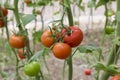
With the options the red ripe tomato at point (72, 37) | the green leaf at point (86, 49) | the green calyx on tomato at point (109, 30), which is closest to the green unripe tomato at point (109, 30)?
the green calyx on tomato at point (109, 30)

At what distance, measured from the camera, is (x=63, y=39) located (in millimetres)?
992

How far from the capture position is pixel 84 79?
319 cm

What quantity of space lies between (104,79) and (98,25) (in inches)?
→ 144

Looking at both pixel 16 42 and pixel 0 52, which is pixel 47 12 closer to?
pixel 0 52

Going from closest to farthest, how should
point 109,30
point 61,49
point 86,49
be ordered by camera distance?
1. point 61,49
2. point 86,49
3. point 109,30

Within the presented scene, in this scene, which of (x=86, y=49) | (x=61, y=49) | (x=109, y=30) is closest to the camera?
(x=61, y=49)

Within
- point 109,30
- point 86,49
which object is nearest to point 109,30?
point 109,30

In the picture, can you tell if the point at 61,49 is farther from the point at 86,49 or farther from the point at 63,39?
the point at 86,49

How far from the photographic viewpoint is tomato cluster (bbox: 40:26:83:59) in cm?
97

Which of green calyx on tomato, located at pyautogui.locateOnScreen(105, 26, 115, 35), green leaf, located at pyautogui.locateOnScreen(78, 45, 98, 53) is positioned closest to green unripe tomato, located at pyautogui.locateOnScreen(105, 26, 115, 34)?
green calyx on tomato, located at pyautogui.locateOnScreen(105, 26, 115, 35)

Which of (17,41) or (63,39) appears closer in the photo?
(63,39)

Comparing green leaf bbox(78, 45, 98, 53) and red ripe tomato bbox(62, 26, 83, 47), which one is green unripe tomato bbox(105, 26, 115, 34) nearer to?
green leaf bbox(78, 45, 98, 53)

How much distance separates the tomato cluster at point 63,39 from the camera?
0.97 meters

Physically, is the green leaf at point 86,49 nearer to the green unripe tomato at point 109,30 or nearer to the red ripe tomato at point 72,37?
the red ripe tomato at point 72,37
